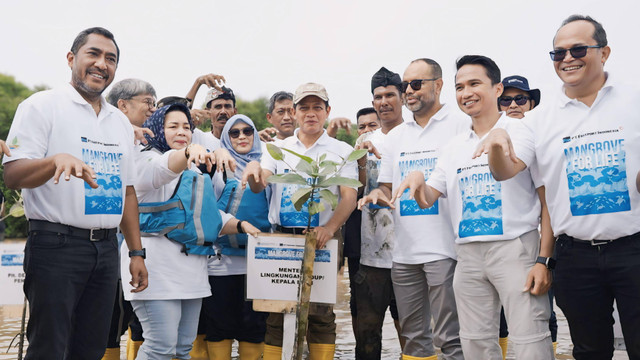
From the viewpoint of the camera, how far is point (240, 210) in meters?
4.68

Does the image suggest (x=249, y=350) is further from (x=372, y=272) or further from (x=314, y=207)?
(x=314, y=207)

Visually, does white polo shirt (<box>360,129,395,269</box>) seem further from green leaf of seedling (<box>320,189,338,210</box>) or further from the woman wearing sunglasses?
green leaf of seedling (<box>320,189,338,210</box>)

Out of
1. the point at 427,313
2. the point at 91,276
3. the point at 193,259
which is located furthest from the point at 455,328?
the point at 91,276

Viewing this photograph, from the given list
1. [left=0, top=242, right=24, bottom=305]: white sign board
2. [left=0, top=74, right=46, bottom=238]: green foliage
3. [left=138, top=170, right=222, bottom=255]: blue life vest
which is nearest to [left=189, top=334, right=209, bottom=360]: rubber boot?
[left=0, top=242, right=24, bottom=305]: white sign board

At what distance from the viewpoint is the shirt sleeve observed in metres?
3.09

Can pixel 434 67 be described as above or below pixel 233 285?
above

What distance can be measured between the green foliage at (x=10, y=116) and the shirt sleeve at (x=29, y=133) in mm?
1799

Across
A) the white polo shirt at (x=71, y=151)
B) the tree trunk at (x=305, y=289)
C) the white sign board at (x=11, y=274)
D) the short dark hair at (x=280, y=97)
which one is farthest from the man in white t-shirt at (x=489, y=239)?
the white sign board at (x=11, y=274)

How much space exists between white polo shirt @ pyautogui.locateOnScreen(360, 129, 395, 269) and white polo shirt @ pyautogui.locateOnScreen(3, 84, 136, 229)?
1.92 m

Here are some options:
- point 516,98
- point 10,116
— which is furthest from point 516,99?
point 10,116

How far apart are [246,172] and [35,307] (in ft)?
4.83

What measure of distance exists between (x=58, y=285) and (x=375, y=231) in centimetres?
232

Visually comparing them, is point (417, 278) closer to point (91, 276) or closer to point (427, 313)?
point (427, 313)

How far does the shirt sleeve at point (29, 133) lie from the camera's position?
309 cm
